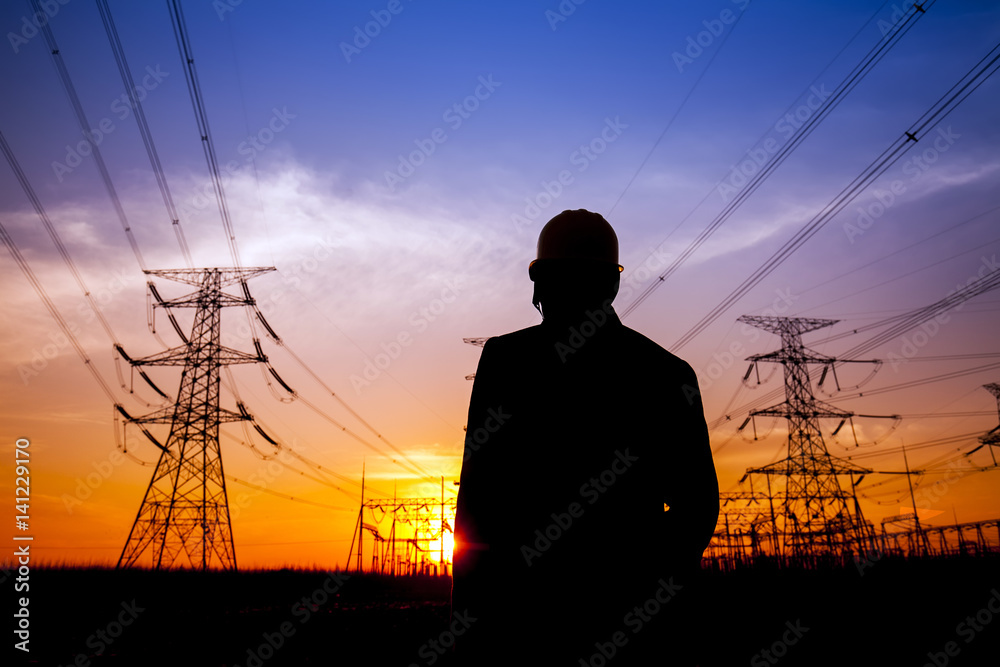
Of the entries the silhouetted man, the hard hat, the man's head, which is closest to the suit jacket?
the silhouetted man

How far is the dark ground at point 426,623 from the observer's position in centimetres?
1032

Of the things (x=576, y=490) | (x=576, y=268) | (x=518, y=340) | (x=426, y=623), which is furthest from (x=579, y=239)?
(x=426, y=623)

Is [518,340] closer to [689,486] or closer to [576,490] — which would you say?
[576,490]

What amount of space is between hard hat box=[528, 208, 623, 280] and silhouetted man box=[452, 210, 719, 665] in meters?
0.19

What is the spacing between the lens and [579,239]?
219 cm

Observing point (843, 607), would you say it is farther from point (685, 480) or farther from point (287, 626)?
point (685, 480)

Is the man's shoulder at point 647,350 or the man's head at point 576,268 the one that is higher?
the man's head at point 576,268

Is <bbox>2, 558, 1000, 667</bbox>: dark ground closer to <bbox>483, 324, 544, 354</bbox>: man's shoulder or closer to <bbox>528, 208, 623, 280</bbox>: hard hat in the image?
<bbox>483, 324, 544, 354</bbox>: man's shoulder

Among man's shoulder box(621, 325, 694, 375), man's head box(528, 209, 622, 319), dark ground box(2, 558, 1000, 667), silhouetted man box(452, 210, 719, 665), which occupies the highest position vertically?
man's head box(528, 209, 622, 319)

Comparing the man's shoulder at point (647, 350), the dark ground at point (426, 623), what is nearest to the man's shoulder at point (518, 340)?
the man's shoulder at point (647, 350)

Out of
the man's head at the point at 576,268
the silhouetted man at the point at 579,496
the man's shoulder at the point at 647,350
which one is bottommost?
the silhouetted man at the point at 579,496

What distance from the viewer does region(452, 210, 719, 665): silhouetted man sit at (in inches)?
68.9

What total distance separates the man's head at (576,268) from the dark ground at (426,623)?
2.99 ft

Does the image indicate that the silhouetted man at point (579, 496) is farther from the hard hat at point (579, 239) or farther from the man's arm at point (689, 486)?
the hard hat at point (579, 239)
